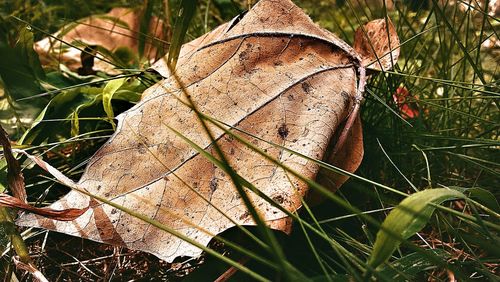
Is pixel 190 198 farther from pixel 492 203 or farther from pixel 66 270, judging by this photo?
pixel 492 203

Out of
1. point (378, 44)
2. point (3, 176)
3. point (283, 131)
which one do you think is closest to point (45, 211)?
point (3, 176)

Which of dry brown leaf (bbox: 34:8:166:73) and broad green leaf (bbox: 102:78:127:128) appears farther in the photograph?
dry brown leaf (bbox: 34:8:166:73)

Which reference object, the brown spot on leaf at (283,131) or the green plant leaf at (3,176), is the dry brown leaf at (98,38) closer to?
the green plant leaf at (3,176)

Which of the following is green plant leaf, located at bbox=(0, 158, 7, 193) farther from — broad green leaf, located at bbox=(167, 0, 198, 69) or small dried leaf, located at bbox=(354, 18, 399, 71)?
small dried leaf, located at bbox=(354, 18, 399, 71)

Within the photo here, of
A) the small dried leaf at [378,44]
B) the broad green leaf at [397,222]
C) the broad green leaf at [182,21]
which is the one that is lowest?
the broad green leaf at [397,222]

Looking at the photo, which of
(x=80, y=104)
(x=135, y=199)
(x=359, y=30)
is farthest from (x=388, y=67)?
(x=80, y=104)

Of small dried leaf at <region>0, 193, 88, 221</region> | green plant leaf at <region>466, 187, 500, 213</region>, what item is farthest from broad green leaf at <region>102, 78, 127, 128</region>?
green plant leaf at <region>466, 187, 500, 213</region>

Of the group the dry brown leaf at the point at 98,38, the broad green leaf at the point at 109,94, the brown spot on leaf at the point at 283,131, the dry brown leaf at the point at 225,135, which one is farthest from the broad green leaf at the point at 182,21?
the dry brown leaf at the point at 98,38

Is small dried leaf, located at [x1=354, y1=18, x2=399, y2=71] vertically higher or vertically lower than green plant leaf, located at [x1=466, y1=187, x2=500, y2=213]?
higher

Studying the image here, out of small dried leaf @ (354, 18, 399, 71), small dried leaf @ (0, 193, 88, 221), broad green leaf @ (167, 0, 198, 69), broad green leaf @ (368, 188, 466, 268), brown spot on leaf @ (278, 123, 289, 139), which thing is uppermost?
broad green leaf @ (167, 0, 198, 69)
